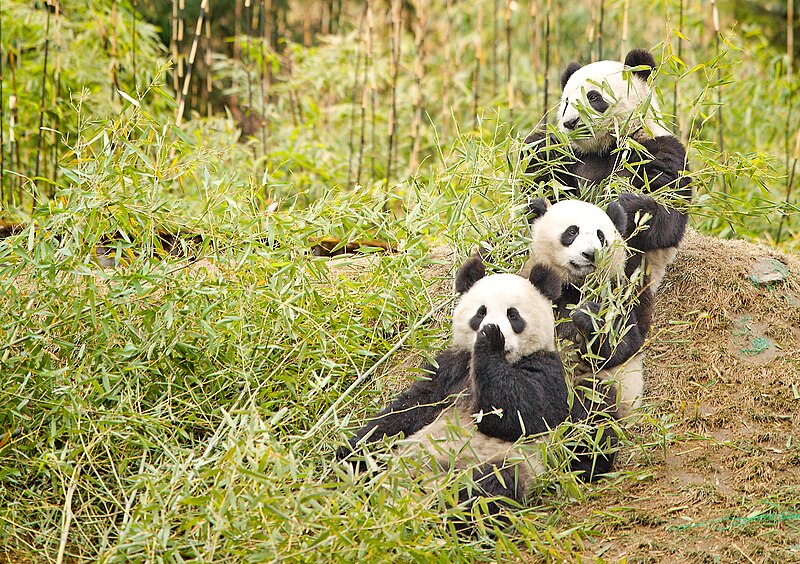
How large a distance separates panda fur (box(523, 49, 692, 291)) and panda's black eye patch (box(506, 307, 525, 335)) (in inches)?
29.8

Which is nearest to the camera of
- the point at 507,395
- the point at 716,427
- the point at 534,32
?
the point at 507,395

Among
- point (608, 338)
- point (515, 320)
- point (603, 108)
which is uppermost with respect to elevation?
point (603, 108)

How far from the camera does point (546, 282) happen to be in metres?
2.99

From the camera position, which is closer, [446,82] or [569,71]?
[569,71]

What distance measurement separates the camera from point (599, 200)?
365cm

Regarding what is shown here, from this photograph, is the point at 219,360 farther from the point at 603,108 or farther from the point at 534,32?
the point at 534,32

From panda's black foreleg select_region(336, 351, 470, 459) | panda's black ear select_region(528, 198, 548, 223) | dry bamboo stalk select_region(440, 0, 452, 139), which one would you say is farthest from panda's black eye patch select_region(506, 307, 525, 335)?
dry bamboo stalk select_region(440, 0, 452, 139)

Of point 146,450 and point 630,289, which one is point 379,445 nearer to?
point 146,450

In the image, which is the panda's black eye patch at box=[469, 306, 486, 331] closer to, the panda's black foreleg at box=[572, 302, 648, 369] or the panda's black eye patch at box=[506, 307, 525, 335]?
the panda's black eye patch at box=[506, 307, 525, 335]

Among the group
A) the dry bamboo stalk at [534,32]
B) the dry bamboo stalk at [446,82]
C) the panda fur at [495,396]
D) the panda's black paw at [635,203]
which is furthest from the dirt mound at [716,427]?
the dry bamboo stalk at [446,82]

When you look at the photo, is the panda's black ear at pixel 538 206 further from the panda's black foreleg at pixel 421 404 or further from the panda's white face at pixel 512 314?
the panda's black foreleg at pixel 421 404

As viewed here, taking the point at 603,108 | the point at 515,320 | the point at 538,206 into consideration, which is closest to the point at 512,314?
the point at 515,320

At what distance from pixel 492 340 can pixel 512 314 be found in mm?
144

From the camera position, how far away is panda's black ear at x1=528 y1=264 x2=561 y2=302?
2.98 m
